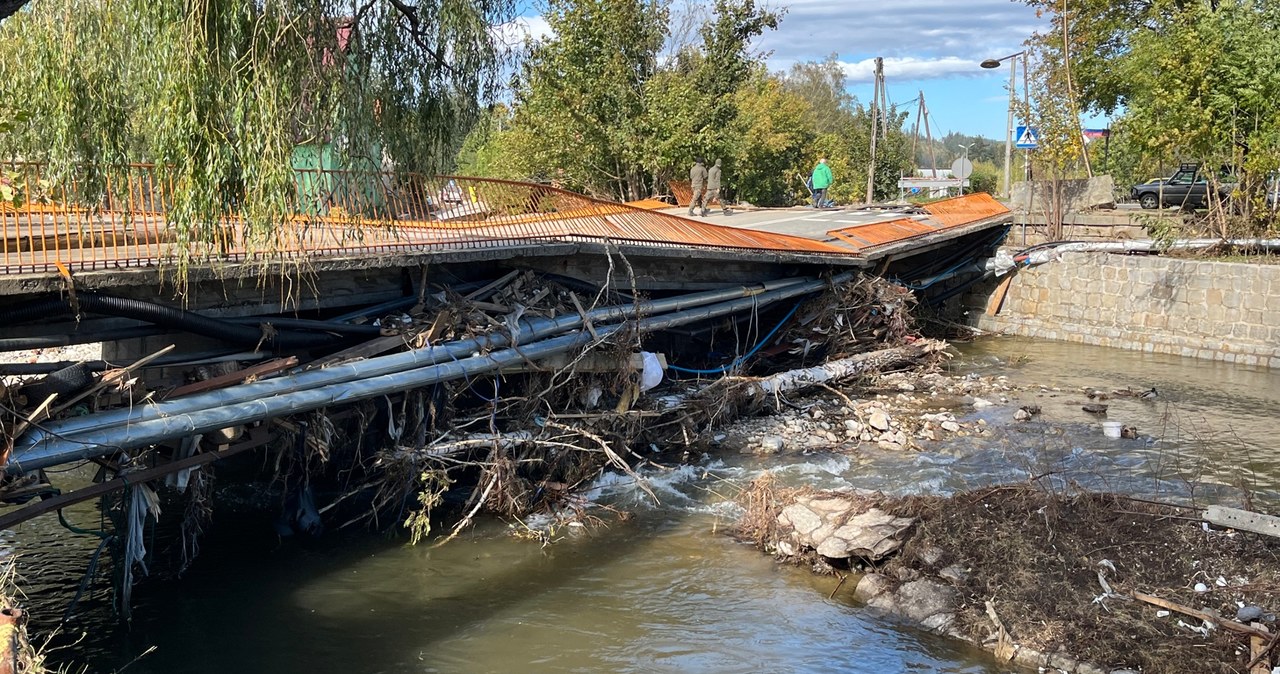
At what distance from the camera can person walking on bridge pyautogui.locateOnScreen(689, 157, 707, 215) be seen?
21938 mm

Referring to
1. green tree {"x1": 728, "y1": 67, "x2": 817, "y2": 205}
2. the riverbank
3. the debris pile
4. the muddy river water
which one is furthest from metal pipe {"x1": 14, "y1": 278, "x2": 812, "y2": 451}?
green tree {"x1": 728, "y1": 67, "x2": 817, "y2": 205}

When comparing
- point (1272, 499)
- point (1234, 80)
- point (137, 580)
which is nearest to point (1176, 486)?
point (1272, 499)

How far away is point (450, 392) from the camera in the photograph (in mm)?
9586

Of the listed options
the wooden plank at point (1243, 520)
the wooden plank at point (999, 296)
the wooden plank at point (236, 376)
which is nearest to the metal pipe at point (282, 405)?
the wooden plank at point (236, 376)

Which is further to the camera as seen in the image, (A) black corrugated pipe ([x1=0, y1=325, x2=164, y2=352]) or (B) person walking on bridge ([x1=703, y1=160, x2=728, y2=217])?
(B) person walking on bridge ([x1=703, y1=160, x2=728, y2=217])

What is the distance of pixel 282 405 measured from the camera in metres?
7.71

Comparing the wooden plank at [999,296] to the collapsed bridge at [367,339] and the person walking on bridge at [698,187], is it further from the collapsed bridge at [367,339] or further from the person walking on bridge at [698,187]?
the collapsed bridge at [367,339]

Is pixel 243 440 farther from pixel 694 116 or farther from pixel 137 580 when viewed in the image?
pixel 694 116

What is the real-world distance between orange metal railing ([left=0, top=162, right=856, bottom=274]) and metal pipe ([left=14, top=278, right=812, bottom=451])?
98cm

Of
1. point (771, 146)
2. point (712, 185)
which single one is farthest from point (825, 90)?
point (712, 185)

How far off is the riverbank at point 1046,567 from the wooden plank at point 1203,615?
4 centimetres

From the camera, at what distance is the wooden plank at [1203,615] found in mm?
6465

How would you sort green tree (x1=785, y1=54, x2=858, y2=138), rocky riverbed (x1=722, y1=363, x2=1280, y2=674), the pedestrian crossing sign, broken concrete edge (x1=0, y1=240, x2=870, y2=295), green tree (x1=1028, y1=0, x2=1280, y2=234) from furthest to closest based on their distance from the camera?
green tree (x1=785, y1=54, x2=858, y2=138) < the pedestrian crossing sign < green tree (x1=1028, y1=0, x2=1280, y2=234) < broken concrete edge (x1=0, y1=240, x2=870, y2=295) < rocky riverbed (x1=722, y1=363, x2=1280, y2=674)

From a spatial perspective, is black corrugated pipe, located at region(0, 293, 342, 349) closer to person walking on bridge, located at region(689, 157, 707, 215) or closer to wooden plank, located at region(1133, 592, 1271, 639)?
wooden plank, located at region(1133, 592, 1271, 639)
